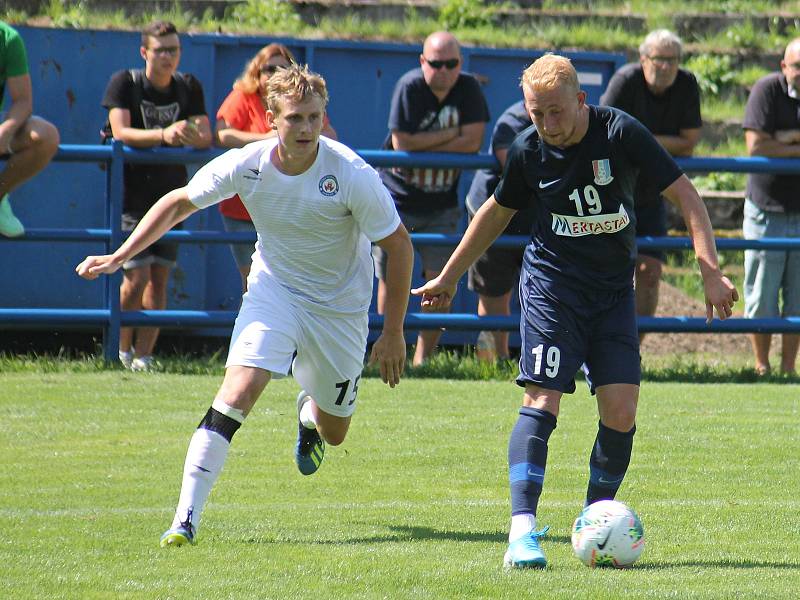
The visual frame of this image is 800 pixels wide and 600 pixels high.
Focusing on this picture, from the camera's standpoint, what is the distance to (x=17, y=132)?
886 centimetres

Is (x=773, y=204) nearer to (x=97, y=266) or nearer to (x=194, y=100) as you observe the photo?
(x=194, y=100)

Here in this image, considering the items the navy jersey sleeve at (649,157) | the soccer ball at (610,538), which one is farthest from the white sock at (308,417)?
the navy jersey sleeve at (649,157)

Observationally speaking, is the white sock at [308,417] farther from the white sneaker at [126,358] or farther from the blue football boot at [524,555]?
the white sneaker at [126,358]

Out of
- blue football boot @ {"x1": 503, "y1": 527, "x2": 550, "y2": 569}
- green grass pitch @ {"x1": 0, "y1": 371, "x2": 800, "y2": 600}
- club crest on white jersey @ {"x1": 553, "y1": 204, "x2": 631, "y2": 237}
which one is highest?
club crest on white jersey @ {"x1": 553, "y1": 204, "x2": 631, "y2": 237}

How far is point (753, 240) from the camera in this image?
9.77 metres

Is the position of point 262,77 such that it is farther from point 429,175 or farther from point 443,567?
point 443,567

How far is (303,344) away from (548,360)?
1.28 m

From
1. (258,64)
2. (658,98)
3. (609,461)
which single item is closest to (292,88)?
(609,461)

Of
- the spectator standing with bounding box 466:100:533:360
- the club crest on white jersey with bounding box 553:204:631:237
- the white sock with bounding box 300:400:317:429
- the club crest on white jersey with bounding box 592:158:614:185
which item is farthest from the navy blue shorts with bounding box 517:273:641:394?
the spectator standing with bounding box 466:100:533:360

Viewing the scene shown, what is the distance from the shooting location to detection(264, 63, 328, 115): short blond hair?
546 centimetres

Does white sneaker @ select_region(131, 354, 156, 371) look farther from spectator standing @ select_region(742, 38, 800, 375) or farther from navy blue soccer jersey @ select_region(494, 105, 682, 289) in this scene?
navy blue soccer jersey @ select_region(494, 105, 682, 289)

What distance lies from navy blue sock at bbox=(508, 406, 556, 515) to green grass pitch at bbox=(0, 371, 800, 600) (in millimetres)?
264

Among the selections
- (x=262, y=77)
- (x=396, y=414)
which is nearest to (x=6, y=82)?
(x=262, y=77)

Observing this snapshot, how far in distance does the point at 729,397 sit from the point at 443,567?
4.61 meters
